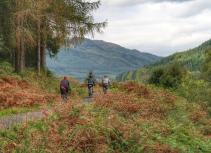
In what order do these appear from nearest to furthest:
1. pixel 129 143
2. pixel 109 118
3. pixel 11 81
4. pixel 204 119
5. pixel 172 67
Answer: pixel 129 143 → pixel 109 118 → pixel 204 119 → pixel 11 81 → pixel 172 67

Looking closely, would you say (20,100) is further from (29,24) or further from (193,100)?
(29,24)

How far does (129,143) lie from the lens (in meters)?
19.8

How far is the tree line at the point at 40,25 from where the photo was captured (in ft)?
156

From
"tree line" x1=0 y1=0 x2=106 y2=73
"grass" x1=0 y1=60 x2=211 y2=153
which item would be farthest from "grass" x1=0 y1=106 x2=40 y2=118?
"tree line" x1=0 y1=0 x2=106 y2=73

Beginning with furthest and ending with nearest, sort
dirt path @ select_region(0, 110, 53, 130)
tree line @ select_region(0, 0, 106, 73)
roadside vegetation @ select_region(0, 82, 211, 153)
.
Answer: tree line @ select_region(0, 0, 106, 73) → dirt path @ select_region(0, 110, 53, 130) → roadside vegetation @ select_region(0, 82, 211, 153)

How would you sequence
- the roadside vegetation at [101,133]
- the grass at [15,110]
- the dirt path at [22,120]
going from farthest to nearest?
the grass at [15,110], the dirt path at [22,120], the roadside vegetation at [101,133]

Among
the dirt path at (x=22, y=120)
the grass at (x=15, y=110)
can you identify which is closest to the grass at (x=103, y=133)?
the dirt path at (x=22, y=120)

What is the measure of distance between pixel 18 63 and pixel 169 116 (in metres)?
21.8

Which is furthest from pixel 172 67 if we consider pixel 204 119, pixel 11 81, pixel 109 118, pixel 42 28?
pixel 109 118

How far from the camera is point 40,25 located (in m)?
51.8

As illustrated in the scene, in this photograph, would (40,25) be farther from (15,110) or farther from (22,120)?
(22,120)

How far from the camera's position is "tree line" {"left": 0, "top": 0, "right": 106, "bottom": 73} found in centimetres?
4750

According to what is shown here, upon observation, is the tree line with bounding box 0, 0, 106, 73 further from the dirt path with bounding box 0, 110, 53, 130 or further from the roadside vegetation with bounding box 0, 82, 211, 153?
the dirt path with bounding box 0, 110, 53, 130

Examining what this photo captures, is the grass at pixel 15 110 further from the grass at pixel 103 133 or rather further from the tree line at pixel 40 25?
the tree line at pixel 40 25
